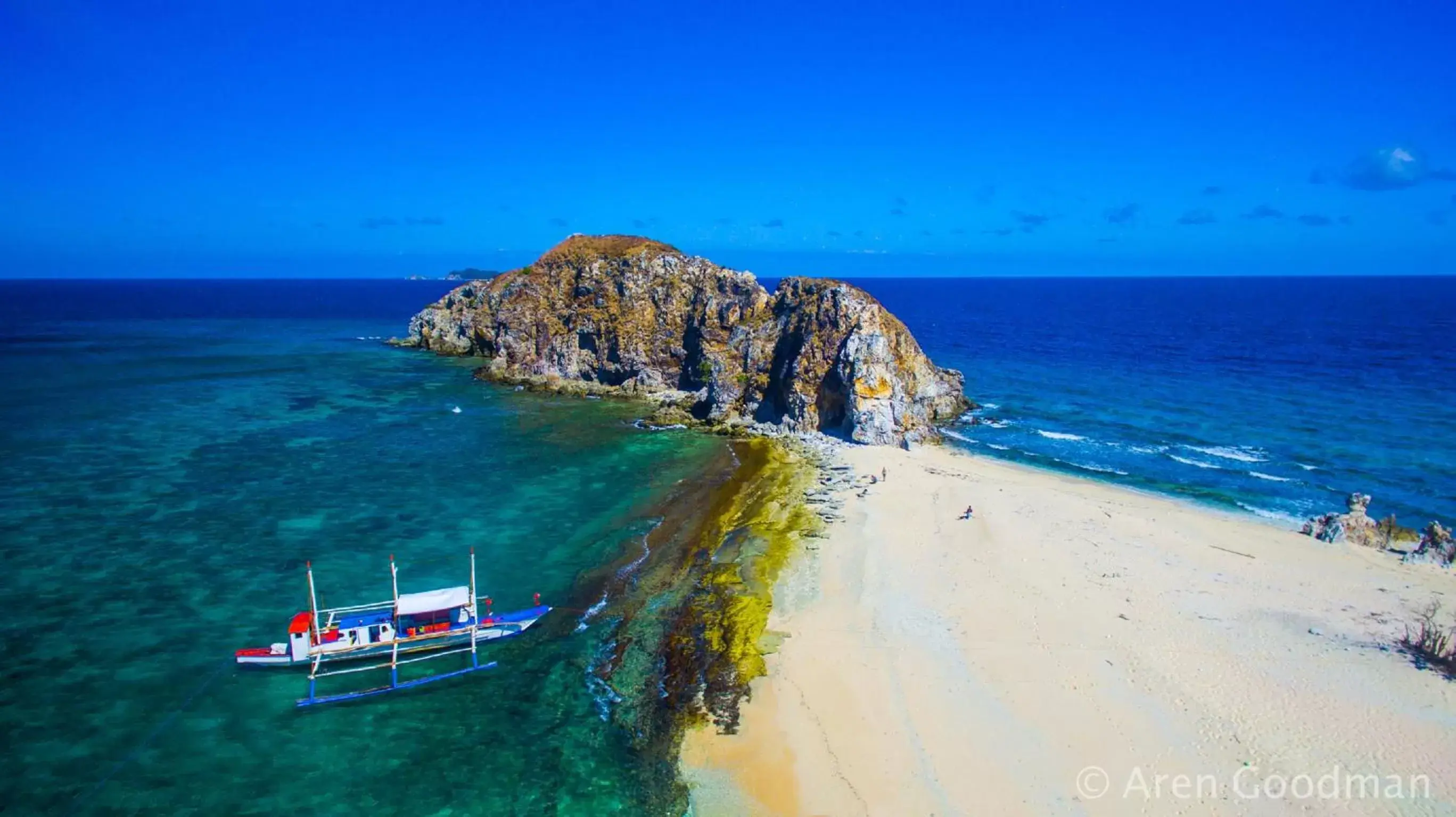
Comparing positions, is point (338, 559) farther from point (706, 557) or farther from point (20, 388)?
point (20, 388)

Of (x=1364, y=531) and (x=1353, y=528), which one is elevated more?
(x=1353, y=528)

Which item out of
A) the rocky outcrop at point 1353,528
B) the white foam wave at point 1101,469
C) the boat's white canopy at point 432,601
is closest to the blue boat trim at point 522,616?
the boat's white canopy at point 432,601

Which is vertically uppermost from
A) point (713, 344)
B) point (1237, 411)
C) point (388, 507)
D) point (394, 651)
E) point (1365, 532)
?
point (713, 344)

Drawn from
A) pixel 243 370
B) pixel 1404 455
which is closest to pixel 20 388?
pixel 243 370

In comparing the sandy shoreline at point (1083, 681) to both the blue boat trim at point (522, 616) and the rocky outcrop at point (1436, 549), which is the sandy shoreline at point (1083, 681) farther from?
the blue boat trim at point (522, 616)

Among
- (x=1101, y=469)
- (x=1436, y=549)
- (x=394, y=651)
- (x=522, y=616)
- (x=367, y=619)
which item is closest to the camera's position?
(x=394, y=651)

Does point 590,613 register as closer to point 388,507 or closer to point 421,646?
point 421,646

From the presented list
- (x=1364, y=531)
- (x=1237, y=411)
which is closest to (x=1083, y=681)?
(x=1364, y=531)

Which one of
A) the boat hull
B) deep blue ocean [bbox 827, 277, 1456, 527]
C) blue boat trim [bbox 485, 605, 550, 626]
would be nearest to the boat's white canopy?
the boat hull

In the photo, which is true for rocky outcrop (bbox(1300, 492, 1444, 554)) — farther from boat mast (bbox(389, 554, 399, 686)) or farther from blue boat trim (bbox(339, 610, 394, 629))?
blue boat trim (bbox(339, 610, 394, 629))
